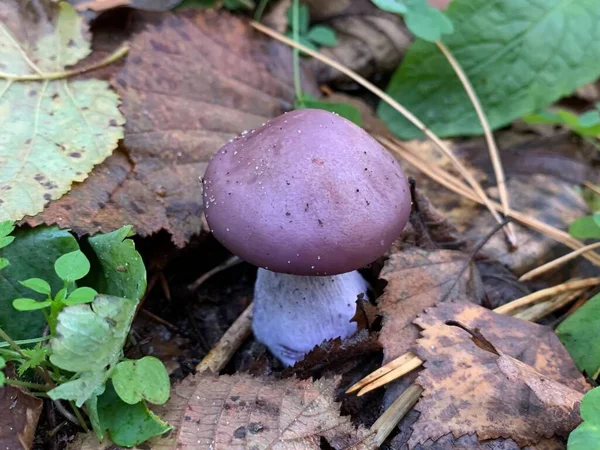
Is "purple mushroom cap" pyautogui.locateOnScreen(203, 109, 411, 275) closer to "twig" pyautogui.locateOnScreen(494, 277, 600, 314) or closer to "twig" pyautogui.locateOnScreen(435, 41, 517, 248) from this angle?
"twig" pyautogui.locateOnScreen(494, 277, 600, 314)

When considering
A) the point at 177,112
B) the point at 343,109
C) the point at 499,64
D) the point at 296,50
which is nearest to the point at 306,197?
the point at 177,112

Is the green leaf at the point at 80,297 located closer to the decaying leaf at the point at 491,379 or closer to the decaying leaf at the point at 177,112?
the decaying leaf at the point at 177,112

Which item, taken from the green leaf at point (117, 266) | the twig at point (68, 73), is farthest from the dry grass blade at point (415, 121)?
the green leaf at point (117, 266)

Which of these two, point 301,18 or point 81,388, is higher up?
point 301,18

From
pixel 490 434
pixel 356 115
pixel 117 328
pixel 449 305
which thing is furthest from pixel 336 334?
pixel 356 115

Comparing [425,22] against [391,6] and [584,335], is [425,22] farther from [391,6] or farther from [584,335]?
[584,335]

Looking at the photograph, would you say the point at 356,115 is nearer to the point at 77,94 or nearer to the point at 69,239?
the point at 77,94

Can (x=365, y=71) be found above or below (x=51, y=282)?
above
